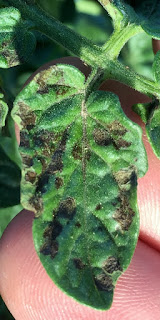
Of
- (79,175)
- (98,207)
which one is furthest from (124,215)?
(79,175)

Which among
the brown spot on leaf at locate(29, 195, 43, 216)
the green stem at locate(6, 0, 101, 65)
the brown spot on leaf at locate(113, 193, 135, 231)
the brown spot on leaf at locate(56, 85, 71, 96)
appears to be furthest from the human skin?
the brown spot on leaf at locate(29, 195, 43, 216)

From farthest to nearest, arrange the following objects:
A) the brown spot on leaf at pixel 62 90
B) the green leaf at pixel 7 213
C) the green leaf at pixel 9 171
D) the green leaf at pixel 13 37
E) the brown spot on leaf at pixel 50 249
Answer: the green leaf at pixel 7 213, the green leaf at pixel 9 171, the green leaf at pixel 13 37, the brown spot on leaf at pixel 62 90, the brown spot on leaf at pixel 50 249

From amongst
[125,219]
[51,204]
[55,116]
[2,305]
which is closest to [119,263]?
[125,219]

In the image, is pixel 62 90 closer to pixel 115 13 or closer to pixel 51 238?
pixel 115 13

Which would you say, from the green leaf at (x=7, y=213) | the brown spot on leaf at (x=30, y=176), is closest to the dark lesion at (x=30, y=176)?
the brown spot on leaf at (x=30, y=176)

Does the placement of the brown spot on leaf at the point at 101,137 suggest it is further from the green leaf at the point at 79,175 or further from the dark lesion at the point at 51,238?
the dark lesion at the point at 51,238

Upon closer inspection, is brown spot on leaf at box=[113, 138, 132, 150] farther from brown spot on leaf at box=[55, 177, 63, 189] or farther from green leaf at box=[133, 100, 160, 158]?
brown spot on leaf at box=[55, 177, 63, 189]

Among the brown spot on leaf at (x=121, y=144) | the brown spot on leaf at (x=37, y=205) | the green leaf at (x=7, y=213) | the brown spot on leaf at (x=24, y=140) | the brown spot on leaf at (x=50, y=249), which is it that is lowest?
the green leaf at (x=7, y=213)
